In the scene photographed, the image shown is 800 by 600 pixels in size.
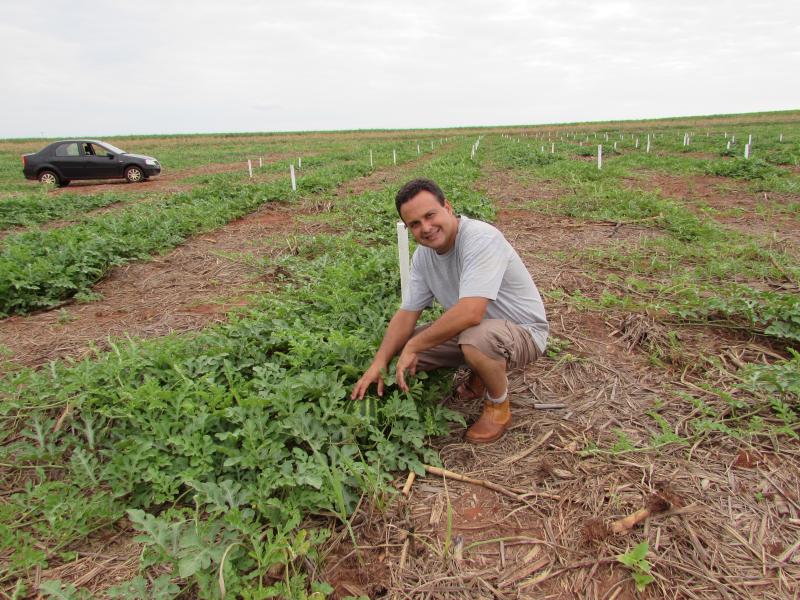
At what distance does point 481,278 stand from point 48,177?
1871 cm

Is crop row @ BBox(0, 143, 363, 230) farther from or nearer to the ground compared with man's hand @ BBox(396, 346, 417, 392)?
farther from the ground

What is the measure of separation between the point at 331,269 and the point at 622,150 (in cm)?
2436

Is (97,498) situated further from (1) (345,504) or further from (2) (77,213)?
(2) (77,213)

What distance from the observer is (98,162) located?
16.0 meters

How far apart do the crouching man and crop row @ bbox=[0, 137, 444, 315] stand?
4.28m

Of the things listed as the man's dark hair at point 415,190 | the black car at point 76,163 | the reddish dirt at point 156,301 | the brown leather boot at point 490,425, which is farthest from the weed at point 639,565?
the black car at point 76,163

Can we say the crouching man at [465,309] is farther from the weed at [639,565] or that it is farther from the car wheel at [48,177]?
the car wheel at [48,177]

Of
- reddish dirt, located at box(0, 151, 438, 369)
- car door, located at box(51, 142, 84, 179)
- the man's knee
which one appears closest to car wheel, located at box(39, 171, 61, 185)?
car door, located at box(51, 142, 84, 179)

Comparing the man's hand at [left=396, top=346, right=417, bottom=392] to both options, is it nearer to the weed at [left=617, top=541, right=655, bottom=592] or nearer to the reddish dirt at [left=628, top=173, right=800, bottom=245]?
the weed at [left=617, top=541, right=655, bottom=592]

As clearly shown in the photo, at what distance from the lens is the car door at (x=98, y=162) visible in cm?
1590

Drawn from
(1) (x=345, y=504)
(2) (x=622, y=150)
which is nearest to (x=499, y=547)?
(1) (x=345, y=504)

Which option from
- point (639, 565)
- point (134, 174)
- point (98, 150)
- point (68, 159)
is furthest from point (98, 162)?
point (639, 565)

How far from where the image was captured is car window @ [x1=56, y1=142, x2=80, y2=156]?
15.7m

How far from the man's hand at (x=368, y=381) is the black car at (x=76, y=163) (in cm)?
1757
